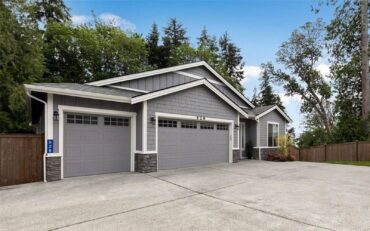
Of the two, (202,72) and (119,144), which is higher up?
(202,72)

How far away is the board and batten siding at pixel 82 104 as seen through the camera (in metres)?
8.45

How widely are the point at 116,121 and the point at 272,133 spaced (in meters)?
11.5

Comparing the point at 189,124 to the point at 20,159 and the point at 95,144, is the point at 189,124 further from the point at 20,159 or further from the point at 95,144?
the point at 20,159

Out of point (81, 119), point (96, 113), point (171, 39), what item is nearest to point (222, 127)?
point (96, 113)

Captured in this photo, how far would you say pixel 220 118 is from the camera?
13.1 m

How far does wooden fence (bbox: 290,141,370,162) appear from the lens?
1560cm

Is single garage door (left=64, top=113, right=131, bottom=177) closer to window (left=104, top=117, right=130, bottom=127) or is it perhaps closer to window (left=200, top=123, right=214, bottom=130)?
window (left=104, top=117, right=130, bottom=127)

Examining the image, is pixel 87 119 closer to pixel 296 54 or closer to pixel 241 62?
pixel 296 54

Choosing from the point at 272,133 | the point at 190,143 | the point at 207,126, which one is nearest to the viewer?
the point at 190,143

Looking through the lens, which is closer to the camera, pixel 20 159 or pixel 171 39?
pixel 20 159

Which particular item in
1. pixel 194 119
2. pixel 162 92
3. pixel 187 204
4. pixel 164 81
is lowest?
pixel 187 204

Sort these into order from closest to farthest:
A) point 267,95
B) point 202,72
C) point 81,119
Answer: point 81,119
point 202,72
point 267,95

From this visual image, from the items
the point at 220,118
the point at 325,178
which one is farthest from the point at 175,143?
the point at 325,178

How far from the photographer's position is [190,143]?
11836 millimetres
